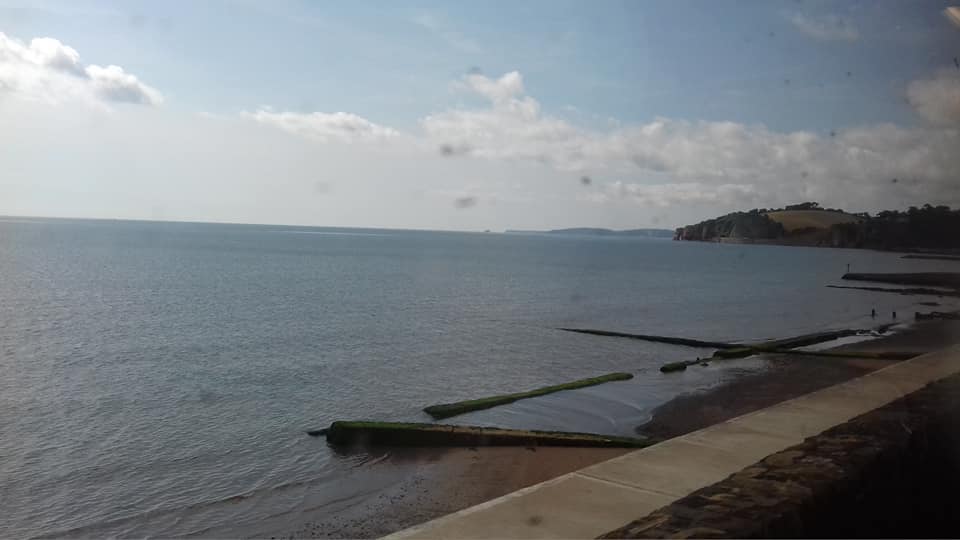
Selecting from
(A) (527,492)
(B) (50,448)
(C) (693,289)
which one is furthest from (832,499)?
(C) (693,289)

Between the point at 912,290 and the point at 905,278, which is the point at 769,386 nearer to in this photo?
the point at 912,290

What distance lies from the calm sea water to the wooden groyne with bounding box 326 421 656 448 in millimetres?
732

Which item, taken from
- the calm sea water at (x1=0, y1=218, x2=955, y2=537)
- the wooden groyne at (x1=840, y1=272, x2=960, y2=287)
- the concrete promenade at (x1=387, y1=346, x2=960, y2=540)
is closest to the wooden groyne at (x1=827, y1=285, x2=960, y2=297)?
the wooden groyne at (x1=840, y1=272, x2=960, y2=287)

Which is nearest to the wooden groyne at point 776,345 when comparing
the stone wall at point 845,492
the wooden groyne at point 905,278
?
the stone wall at point 845,492

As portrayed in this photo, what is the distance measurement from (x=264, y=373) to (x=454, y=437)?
38.2 ft

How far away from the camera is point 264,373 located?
25562 mm

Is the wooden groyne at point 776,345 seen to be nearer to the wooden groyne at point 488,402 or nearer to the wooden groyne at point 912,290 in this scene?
the wooden groyne at point 488,402

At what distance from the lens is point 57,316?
38.5 m

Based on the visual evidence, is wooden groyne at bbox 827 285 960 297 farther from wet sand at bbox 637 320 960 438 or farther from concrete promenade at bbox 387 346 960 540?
concrete promenade at bbox 387 346 960 540

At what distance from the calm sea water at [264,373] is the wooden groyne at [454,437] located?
0.73 metres

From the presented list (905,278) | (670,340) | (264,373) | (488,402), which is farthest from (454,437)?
(905,278)

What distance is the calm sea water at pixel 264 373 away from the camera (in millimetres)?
14152

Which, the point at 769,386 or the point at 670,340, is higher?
the point at 769,386

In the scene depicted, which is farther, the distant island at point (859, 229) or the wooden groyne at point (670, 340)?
the wooden groyne at point (670, 340)
